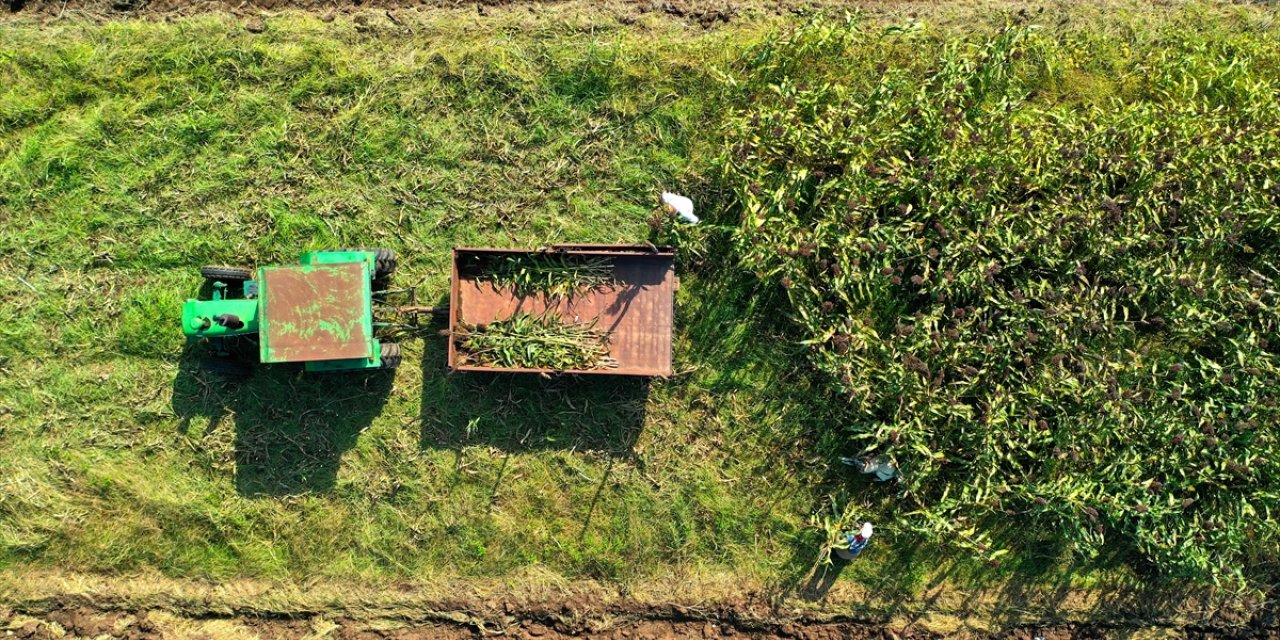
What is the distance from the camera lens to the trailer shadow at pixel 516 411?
645 cm

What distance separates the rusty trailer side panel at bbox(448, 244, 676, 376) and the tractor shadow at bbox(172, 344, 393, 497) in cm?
123

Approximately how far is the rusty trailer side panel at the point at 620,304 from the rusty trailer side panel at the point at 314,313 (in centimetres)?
79

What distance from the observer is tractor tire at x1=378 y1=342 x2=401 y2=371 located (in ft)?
20.1

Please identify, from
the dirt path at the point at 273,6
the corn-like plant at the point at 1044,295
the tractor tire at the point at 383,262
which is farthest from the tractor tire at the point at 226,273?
the corn-like plant at the point at 1044,295

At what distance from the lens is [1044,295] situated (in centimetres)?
598

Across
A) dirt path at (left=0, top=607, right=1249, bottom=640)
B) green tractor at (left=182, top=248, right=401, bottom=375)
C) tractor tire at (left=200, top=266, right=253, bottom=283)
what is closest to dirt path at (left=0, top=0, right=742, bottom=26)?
tractor tire at (left=200, top=266, right=253, bottom=283)

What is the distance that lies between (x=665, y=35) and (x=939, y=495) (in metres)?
5.17

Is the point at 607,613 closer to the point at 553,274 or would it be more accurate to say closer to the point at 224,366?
the point at 553,274

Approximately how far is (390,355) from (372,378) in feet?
1.54

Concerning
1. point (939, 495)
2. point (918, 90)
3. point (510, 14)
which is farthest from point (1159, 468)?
point (510, 14)

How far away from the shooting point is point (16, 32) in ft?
21.8

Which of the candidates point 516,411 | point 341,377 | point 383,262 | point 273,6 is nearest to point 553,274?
point 516,411

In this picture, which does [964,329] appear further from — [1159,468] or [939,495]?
[1159,468]

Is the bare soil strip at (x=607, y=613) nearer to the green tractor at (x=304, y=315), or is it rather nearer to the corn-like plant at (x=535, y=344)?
the corn-like plant at (x=535, y=344)
